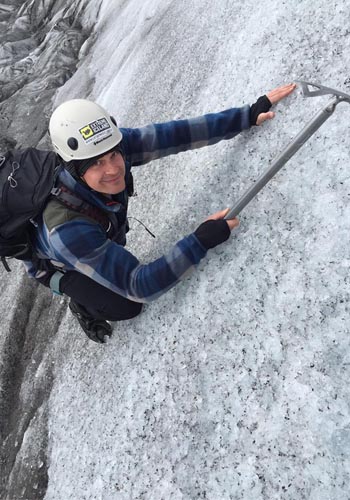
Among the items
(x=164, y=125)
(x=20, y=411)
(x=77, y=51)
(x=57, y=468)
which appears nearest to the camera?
(x=164, y=125)

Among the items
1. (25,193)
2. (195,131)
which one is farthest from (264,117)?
(25,193)

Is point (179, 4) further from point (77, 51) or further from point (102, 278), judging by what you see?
point (77, 51)

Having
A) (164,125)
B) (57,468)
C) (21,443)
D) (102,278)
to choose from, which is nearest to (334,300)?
(102,278)

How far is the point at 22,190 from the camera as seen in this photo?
495cm

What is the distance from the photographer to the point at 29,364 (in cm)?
838

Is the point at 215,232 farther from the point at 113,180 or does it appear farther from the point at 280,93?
the point at 280,93

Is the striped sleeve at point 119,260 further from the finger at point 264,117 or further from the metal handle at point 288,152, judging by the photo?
the finger at point 264,117

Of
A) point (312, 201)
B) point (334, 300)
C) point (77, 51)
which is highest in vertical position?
point (312, 201)

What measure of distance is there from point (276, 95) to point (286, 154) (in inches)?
45.0

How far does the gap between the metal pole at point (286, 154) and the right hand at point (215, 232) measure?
14 centimetres

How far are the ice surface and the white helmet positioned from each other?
1520mm

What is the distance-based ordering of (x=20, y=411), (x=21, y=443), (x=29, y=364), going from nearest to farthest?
(x=21, y=443) < (x=20, y=411) < (x=29, y=364)

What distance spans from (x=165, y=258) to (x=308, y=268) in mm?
1552

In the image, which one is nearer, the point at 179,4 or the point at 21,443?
the point at 21,443
